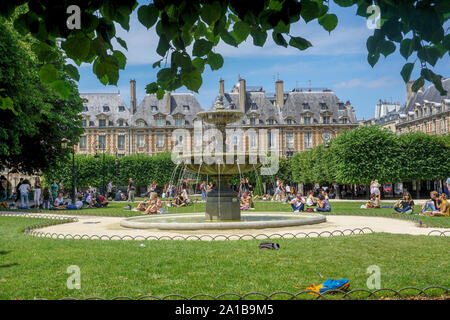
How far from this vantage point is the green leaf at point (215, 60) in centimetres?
371

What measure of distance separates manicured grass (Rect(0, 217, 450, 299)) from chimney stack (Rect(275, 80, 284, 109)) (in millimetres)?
55985

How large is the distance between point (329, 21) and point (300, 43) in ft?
1.18

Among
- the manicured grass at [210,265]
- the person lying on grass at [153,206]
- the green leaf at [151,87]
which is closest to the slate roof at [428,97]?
the person lying on grass at [153,206]

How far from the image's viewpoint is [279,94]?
212 ft

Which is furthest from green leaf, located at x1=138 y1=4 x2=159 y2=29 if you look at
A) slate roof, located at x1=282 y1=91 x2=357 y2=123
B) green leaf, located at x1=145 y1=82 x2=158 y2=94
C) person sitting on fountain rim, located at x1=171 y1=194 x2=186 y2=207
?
slate roof, located at x1=282 y1=91 x2=357 y2=123

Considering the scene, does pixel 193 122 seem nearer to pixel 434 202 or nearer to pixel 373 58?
pixel 434 202

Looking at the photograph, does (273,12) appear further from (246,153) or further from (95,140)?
(95,140)

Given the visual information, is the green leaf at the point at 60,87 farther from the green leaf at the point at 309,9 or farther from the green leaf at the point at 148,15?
the green leaf at the point at 309,9

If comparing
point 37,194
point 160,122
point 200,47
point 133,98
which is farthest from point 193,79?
point 133,98

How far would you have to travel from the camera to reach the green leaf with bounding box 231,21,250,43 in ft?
10.9

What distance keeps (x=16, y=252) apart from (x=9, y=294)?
323 centimetres

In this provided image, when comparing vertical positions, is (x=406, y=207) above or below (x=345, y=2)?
below

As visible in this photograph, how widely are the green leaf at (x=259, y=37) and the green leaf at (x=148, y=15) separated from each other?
83 centimetres

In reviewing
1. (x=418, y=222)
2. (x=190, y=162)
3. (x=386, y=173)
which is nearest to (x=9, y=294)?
(x=190, y=162)
